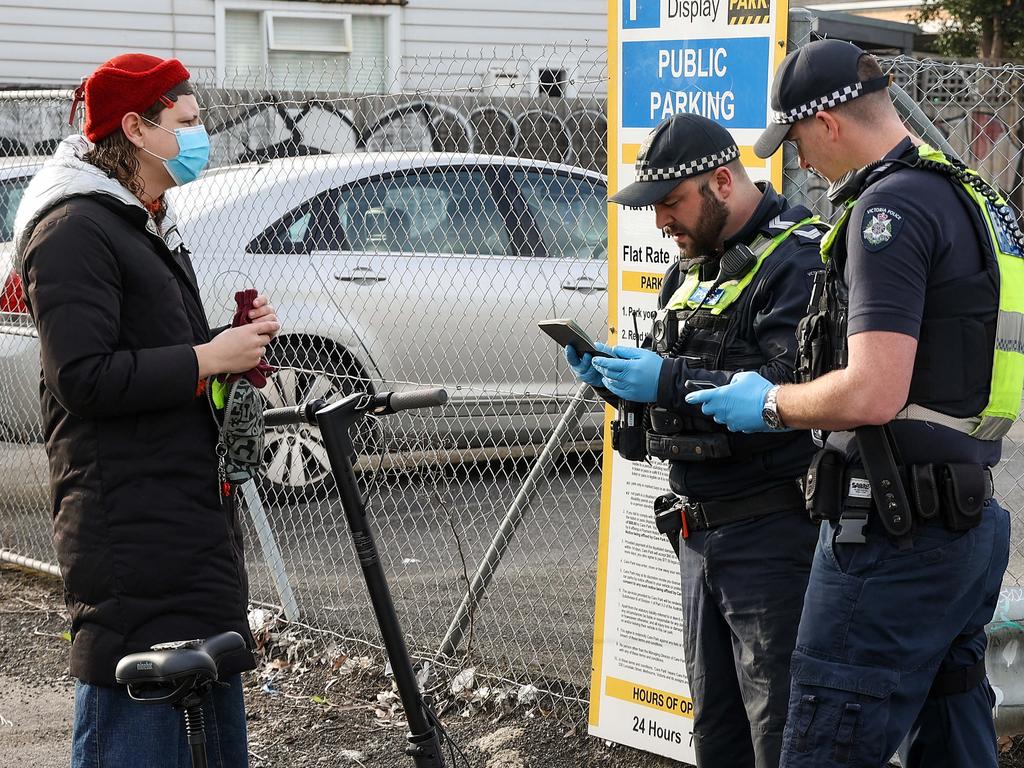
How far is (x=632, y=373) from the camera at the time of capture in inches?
120

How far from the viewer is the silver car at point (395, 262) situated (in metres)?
6.43

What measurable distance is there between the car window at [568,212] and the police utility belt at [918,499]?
4.00 m

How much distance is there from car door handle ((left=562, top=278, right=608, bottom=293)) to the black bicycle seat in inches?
156

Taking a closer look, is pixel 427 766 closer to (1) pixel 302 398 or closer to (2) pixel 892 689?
(2) pixel 892 689

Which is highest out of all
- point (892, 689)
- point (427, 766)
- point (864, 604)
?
point (864, 604)

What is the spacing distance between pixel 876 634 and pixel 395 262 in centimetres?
419

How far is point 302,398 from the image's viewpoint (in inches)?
247

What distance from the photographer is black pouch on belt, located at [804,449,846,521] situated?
2680mm

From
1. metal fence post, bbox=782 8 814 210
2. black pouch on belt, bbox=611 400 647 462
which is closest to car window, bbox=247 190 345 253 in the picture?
metal fence post, bbox=782 8 814 210

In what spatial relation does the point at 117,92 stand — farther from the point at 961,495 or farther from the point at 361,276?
the point at 361,276

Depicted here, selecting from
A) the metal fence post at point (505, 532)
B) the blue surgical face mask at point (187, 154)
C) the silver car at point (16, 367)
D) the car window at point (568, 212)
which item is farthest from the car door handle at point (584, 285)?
the blue surgical face mask at point (187, 154)

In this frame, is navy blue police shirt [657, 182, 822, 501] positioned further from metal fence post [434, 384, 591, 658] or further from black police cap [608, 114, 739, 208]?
metal fence post [434, 384, 591, 658]

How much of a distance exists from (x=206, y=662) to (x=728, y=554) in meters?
1.25

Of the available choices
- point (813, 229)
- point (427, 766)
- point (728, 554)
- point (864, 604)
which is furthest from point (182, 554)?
point (813, 229)
